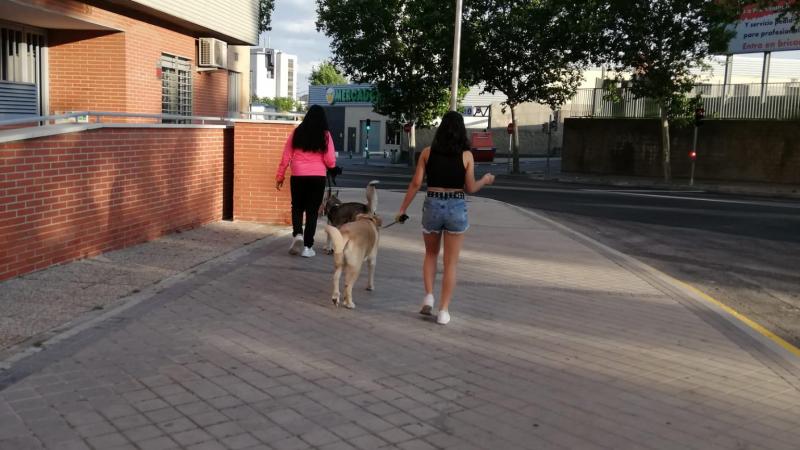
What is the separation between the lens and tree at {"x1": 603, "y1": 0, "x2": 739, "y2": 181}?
31.2 meters

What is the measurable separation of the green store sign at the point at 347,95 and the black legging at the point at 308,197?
57.9 metres

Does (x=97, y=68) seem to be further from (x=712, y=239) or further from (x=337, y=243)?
(x=712, y=239)

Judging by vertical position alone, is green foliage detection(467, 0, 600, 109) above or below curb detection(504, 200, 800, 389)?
above

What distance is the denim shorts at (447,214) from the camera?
21.0 ft

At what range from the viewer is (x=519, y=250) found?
11.0 m

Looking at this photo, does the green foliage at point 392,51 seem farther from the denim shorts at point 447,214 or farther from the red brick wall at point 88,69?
the denim shorts at point 447,214

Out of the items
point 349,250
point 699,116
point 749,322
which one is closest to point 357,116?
point 699,116

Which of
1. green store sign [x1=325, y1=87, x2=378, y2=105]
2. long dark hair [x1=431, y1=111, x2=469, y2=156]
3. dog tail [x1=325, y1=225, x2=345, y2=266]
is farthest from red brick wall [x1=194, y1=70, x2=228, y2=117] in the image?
green store sign [x1=325, y1=87, x2=378, y2=105]

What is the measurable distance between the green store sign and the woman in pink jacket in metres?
57.9

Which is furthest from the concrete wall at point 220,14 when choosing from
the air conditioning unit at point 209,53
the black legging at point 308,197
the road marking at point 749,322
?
the road marking at point 749,322

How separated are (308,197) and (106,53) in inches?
273

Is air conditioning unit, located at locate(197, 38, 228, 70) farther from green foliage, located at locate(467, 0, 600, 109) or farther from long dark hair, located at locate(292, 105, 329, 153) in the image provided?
green foliage, located at locate(467, 0, 600, 109)

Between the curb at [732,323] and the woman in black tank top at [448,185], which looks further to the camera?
the woman in black tank top at [448,185]

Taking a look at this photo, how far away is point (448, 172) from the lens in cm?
639
